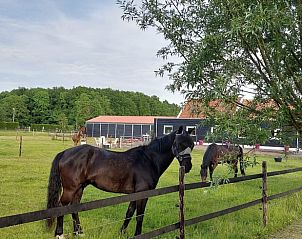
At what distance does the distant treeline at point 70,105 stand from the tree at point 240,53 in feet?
224

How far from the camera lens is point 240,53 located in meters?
4.70

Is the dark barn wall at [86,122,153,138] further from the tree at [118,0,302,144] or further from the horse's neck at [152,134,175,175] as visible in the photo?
the tree at [118,0,302,144]

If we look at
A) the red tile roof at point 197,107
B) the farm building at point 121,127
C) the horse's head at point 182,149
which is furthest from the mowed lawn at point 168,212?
the farm building at point 121,127

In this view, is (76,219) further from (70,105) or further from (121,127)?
(70,105)

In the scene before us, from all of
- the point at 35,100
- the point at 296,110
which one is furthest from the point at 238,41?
the point at 35,100

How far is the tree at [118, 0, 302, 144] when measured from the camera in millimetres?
3842

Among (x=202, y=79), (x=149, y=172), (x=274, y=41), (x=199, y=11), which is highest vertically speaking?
(x=199, y=11)

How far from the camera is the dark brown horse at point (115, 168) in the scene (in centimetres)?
590

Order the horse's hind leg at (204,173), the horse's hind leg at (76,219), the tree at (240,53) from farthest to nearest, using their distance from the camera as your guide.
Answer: the horse's hind leg at (204,173) → the horse's hind leg at (76,219) → the tree at (240,53)

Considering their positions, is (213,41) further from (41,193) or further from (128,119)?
(128,119)

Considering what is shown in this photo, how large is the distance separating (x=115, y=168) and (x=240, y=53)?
269 cm

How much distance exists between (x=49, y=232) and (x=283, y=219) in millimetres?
4313

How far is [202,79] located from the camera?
4.63 meters

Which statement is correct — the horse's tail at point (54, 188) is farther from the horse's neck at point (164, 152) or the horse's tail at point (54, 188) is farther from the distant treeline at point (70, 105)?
the distant treeline at point (70, 105)
